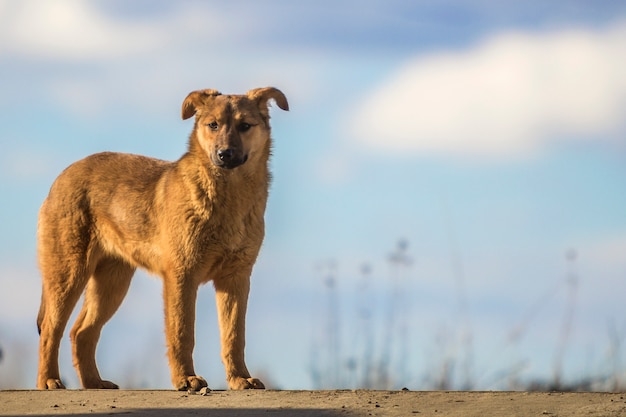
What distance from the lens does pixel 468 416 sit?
6.86 m

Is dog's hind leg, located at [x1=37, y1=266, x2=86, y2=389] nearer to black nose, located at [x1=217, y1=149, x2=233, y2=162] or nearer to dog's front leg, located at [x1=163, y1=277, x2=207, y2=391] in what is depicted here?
dog's front leg, located at [x1=163, y1=277, x2=207, y2=391]

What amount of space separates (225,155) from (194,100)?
34.4 inches

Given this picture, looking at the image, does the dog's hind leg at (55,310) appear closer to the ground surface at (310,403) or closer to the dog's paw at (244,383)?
the ground surface at (310,403)

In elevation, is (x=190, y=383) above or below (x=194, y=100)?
below

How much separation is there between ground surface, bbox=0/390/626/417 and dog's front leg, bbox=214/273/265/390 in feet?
2.20

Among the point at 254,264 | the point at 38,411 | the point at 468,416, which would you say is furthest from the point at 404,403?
the point at 38,411

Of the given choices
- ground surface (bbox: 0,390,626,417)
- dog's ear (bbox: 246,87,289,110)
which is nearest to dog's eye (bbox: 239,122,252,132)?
dog's ear (bbox: 246,87,289,110)

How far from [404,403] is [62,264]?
3702 mm

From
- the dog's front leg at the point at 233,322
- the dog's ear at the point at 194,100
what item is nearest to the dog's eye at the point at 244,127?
the dog's ear at the point at 194,100

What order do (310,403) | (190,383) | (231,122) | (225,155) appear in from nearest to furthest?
(310,403) → (190,383) → (225,155) → (231,122)

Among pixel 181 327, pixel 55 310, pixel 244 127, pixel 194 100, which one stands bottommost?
pixel 181 327

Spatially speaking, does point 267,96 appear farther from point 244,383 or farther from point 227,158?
point 244,383

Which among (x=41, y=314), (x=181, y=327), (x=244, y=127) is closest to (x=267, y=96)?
(x=244, y=127)

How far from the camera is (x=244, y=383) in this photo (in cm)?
808
